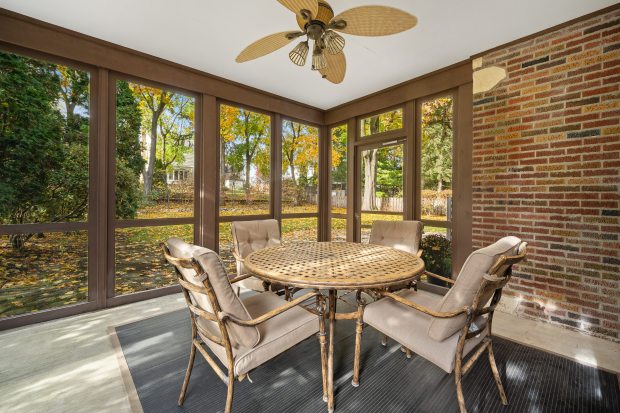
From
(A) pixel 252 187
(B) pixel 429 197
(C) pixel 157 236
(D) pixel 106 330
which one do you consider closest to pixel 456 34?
(B) pixel 429 197

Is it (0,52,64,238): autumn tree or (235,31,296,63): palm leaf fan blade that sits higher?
(235,31,296,63): palm leaf fan blade

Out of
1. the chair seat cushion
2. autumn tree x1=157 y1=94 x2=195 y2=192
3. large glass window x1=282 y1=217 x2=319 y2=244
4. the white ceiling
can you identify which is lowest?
the chair seat cushion

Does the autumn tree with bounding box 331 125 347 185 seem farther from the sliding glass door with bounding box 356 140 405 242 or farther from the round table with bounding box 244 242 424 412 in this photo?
the round table with bounding box 244 242 424 412

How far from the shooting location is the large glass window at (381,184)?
162 inches

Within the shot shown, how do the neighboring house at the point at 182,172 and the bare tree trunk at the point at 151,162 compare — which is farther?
the neighboring house at the point at 182,172

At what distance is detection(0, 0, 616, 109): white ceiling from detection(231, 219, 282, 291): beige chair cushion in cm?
193

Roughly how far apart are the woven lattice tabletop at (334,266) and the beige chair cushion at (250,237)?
1.84 feet

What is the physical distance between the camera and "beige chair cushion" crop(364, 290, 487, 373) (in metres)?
1.47

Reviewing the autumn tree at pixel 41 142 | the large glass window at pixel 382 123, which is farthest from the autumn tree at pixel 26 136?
the large glass window at pixel 382 123

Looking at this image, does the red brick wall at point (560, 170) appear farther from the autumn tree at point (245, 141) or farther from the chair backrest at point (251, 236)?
the autumn tree at point (245, 141)

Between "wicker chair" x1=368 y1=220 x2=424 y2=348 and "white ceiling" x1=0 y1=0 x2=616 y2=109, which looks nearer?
"white ceiling" x1=0 y1=0 x2=616 y2=109

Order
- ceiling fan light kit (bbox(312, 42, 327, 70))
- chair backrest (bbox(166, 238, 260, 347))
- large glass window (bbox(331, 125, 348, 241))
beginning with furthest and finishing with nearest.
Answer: large glass window (bbox(331, 125, 348, 241)) → ceiling fan light kit (bbox(312, 42, 327, 70)) → chair backrest (bbox(166, 238, 260, 347))

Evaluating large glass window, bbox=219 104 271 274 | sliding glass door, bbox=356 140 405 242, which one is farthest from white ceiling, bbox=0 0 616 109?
sliding glass door, bbox=356 140 405 242

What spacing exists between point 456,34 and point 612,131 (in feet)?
5.25
